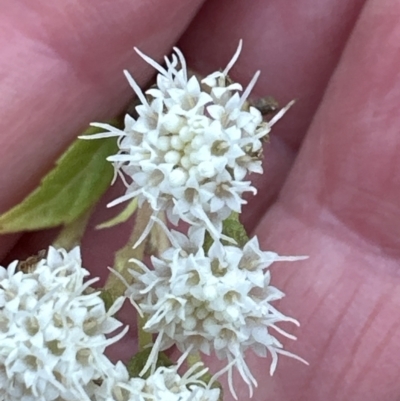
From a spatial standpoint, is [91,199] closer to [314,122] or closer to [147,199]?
[147,199]

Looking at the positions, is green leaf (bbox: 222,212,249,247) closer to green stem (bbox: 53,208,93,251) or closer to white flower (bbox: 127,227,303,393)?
white flower (bbox: 127,227,303,393)

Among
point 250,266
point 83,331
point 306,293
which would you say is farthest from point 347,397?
point 83,331

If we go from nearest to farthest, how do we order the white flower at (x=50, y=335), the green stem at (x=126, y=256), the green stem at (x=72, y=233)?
the white flower at (x=50, y=335) < the green stem at (x=126, y=256) < the green stem at (x=72, y=233)

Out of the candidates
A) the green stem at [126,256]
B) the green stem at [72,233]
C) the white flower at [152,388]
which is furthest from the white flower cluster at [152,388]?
the green stem at [72,233]

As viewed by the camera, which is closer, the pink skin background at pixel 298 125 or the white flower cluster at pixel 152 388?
the white flower cluster at pixel 152 388

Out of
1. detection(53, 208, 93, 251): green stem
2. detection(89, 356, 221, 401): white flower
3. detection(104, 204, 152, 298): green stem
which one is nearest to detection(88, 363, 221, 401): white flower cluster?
detection(89, 356, 221, 401): white flower

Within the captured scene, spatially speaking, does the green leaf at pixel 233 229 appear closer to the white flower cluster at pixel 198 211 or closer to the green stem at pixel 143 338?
the white flower cluster at pixel 198 211

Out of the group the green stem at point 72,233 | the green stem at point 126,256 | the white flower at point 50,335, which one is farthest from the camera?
the green stem at point 72,233
